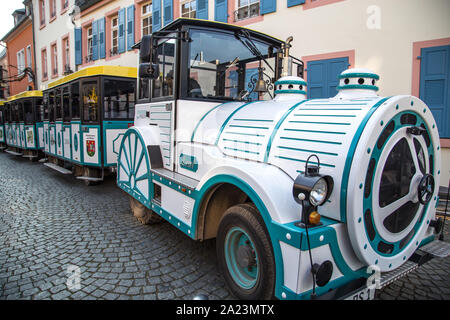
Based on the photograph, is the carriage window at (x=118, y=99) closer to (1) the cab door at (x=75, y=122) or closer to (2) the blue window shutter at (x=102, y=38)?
(1) the cab door at (x=75, y=122)

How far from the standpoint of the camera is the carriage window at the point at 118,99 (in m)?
6.80

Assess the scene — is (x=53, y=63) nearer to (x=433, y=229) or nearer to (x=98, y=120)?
(x=98, y=120)

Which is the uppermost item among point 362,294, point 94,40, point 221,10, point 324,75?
point 94,40

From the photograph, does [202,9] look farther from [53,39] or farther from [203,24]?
[53,39]

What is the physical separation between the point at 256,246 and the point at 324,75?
6.07 m

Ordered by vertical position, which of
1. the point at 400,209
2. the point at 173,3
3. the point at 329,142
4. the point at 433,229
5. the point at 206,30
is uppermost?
the point at 173,3

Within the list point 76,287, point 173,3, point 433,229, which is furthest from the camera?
Result: point 173,3

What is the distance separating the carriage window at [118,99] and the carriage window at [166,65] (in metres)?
3.49

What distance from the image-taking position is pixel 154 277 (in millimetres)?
2891

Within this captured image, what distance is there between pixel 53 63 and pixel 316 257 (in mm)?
22520

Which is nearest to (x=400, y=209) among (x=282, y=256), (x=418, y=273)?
(x=282, y=256)

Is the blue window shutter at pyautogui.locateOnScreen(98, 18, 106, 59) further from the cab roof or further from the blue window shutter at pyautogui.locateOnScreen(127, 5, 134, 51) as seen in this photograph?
the cab roof

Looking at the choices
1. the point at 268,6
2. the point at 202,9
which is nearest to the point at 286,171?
the point at 268,6

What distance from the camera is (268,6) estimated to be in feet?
26.3
